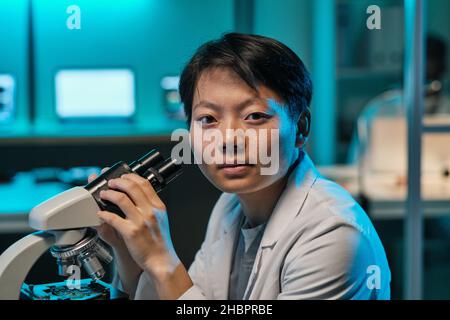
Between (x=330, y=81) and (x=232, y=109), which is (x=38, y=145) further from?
(x=330, y=81)

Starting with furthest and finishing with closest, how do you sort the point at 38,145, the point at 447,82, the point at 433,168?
1. the point at 447,82
2. the point at 433,168
3. the point at 38,145

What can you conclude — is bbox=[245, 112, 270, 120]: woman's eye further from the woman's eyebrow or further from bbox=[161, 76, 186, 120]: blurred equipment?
bbox=[161, 76, 186, 120]: blurred equipment

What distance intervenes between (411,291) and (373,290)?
3.23 feet

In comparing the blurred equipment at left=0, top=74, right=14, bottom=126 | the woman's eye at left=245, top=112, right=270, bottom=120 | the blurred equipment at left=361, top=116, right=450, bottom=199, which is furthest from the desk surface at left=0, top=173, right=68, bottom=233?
the blurred equipment at left=361, top=116, right=450, bottom=199

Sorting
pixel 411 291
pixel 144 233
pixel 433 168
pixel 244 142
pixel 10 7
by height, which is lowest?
pixel 411 291

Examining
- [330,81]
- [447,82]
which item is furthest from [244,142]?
[447,82]

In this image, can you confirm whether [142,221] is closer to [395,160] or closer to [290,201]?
[290,201]

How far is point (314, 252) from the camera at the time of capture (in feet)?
2.84

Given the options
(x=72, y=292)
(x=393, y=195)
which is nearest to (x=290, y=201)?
(x=72, y=292)

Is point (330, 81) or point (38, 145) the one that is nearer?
point (38, 145)

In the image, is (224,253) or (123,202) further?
(224,253)

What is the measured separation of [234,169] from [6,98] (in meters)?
2.13
